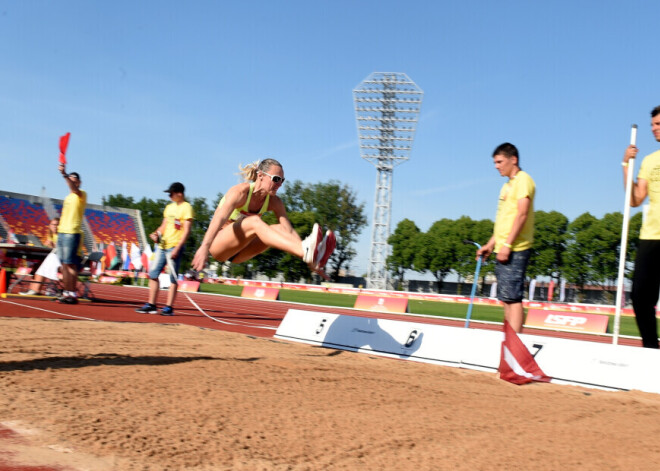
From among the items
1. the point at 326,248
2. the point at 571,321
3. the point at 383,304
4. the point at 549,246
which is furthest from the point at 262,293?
the point at 549,246

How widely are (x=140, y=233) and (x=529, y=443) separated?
5391 cm

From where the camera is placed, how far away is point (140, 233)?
53375 millimetres

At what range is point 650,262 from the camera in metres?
4.99

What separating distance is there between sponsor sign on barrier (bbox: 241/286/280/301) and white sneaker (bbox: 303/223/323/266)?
19.1 meters

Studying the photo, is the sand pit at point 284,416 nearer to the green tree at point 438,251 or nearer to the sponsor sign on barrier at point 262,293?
the sponsor sign on barrier at point 262,293

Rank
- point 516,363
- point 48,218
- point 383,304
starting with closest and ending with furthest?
point 516,363
point 383,304
point 48,218

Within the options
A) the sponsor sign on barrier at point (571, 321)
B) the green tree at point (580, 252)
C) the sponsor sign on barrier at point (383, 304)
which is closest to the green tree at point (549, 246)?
the green tree at point (580, 252)

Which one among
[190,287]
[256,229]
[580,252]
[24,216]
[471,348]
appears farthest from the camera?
[580,252]

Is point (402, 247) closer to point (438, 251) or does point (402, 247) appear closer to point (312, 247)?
point (438, 251)

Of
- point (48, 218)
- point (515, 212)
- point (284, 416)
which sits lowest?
point (284, 416)

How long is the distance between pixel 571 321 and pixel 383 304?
7155 mm

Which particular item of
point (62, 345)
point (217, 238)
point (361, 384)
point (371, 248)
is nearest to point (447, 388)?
point (361, 384)

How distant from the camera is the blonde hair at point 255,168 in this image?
571 cm

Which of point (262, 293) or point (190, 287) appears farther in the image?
point (190, 287)
